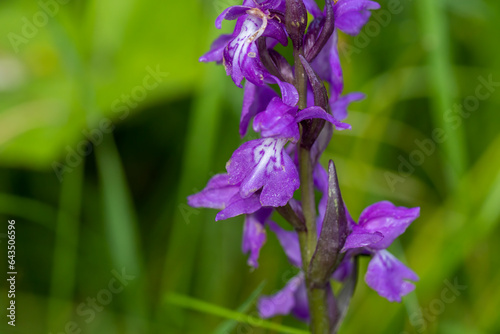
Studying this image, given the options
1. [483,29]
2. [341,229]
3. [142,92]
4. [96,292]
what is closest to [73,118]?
[142,92]

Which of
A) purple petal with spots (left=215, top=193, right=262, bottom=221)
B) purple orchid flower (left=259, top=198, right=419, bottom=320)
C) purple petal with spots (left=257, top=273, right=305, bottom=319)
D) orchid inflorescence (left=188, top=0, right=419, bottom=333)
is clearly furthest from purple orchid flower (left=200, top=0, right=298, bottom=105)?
purple petal with spots (left=257, top=273, right=305, bottom=319)

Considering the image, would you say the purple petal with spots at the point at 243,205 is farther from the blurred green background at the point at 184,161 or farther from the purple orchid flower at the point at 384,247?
the blurred green background at the point at 184,161

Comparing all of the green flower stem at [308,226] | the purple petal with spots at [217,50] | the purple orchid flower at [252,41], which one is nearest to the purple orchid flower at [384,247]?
the green flower stem at [308,226]

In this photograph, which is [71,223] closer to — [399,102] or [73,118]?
[73,118]

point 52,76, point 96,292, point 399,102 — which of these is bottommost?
point 96,292

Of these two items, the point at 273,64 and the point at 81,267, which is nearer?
the point at 273,64

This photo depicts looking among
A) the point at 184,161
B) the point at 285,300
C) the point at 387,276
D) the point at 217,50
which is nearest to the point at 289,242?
the point at 285,300

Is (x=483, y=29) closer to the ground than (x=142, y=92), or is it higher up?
closer to the ground
